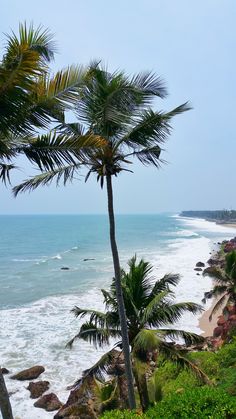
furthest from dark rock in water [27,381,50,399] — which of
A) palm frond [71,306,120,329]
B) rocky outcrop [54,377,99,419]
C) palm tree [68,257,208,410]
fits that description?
palm frond [71,306,120,329]

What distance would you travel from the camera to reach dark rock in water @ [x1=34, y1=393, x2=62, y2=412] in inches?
635

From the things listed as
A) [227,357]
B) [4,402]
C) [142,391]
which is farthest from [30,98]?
[227,357]

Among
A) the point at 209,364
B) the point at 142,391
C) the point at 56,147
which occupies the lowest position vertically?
the point at 209,364

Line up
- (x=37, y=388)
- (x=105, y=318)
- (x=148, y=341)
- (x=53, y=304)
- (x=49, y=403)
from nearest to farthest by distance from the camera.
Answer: (x=148, y=341), (x=105, y=318), (x=49, y=403), (x=37, y=388), (x=53, y=304)

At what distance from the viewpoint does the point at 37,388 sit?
696 inches

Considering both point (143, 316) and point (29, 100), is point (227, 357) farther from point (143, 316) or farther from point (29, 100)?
point (29, 100)

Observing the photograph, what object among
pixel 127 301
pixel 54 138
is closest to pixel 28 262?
pixel 127 301

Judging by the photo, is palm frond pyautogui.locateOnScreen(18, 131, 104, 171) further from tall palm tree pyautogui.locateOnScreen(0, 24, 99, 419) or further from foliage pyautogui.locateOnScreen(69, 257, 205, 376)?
foliage pyautogui.locateOnScreen(69, 257, 205, 376)

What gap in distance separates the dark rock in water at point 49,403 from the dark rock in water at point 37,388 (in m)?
0.78

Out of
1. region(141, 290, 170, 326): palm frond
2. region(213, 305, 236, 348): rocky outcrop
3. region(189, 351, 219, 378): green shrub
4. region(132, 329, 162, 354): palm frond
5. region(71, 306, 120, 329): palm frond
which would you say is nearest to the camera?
region(132, 329, 162, 354): palm frond

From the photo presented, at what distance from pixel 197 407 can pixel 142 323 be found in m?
4.16

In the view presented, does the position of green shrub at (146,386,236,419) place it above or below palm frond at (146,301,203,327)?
below

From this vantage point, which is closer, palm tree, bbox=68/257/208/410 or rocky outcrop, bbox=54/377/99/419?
palm tree, bbox=68/257/208/410

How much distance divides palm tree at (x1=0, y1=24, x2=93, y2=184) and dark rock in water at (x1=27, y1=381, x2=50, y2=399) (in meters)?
14.7
